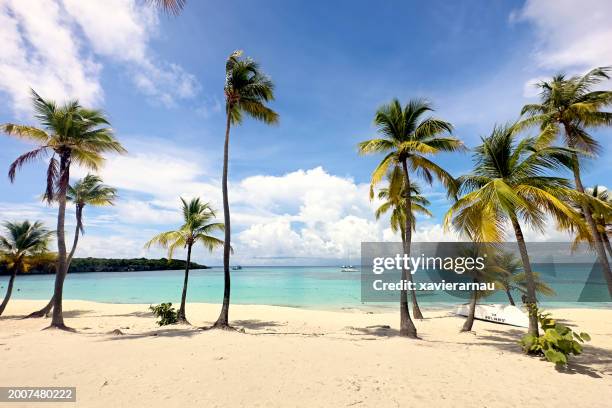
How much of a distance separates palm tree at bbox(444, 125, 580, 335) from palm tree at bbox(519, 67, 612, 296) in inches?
101

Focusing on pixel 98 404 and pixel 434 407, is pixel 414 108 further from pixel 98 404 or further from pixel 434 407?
pixel 98 404

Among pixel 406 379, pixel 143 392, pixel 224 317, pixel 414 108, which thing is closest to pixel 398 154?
pixel 414 108

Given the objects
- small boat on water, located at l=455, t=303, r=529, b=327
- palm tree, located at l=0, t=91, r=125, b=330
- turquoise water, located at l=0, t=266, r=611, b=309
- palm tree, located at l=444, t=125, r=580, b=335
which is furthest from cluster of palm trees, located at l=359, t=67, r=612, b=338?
turquoise water, located at l=0, t=266, r=611, b=309

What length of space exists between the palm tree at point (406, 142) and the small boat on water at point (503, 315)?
8.54 metres

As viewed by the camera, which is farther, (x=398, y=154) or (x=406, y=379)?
(x=398, y=154)

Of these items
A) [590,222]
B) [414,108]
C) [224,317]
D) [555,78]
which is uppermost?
[555,78]

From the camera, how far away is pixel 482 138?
10188 millimetres

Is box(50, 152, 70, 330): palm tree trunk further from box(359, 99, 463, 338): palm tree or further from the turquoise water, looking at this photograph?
the turquoise water

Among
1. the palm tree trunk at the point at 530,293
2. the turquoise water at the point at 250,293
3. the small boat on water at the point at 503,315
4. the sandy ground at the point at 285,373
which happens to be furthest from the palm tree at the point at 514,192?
the turquoise water at the point at 250,293

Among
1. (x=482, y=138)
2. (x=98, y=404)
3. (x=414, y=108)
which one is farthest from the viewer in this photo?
(x=414, y=108)

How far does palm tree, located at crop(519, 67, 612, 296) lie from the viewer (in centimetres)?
1155

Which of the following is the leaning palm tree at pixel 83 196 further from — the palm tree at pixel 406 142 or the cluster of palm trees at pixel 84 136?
the palm tree at pixel 406 142

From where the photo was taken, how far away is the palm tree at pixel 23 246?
18188 millimetres

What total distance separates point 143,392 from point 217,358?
6.78 ft
